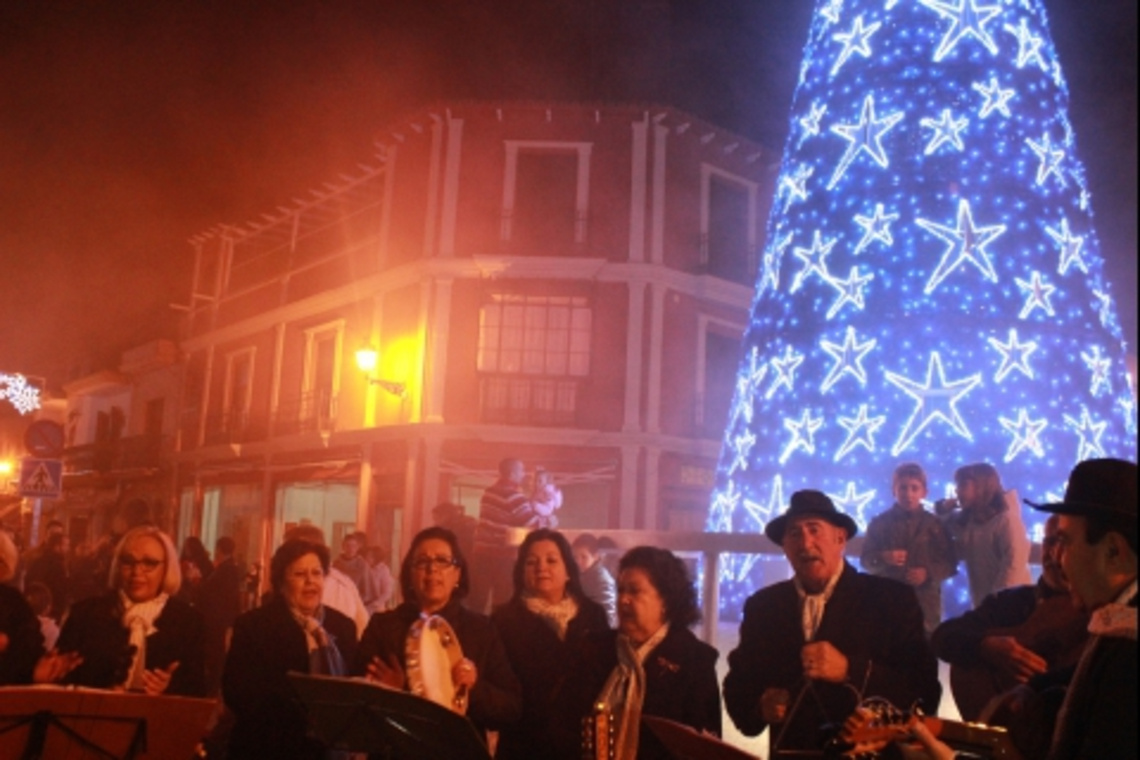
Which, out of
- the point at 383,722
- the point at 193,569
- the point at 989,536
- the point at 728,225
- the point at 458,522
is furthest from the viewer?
the point at 728,225

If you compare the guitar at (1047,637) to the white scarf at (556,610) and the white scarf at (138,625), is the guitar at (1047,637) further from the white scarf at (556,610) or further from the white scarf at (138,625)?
the white scarf at (138,625)

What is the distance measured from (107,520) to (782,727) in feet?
95.4

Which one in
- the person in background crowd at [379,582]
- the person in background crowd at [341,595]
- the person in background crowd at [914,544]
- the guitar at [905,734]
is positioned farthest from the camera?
the person in background crowd at [379,582]

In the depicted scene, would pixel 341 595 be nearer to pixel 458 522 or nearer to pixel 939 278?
pixel 458 522

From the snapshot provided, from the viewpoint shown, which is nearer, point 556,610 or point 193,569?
point 556,610

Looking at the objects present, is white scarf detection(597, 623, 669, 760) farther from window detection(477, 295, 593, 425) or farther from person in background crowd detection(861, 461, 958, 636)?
window detection(477, 295, 593, 425)

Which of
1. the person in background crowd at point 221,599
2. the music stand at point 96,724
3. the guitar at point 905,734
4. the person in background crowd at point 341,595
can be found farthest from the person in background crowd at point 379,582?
the guitar at point 905,734

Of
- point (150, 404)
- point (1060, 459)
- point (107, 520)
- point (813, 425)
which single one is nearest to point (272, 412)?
point (150, 404)

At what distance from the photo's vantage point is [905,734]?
2102 millimetres

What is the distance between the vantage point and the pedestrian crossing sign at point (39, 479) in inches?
361

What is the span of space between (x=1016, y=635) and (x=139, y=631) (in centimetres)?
324

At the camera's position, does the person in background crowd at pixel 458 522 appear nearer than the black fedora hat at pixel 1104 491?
No

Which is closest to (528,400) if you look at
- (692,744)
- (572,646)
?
(572,646)

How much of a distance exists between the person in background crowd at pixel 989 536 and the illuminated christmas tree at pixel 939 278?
2.06 m
